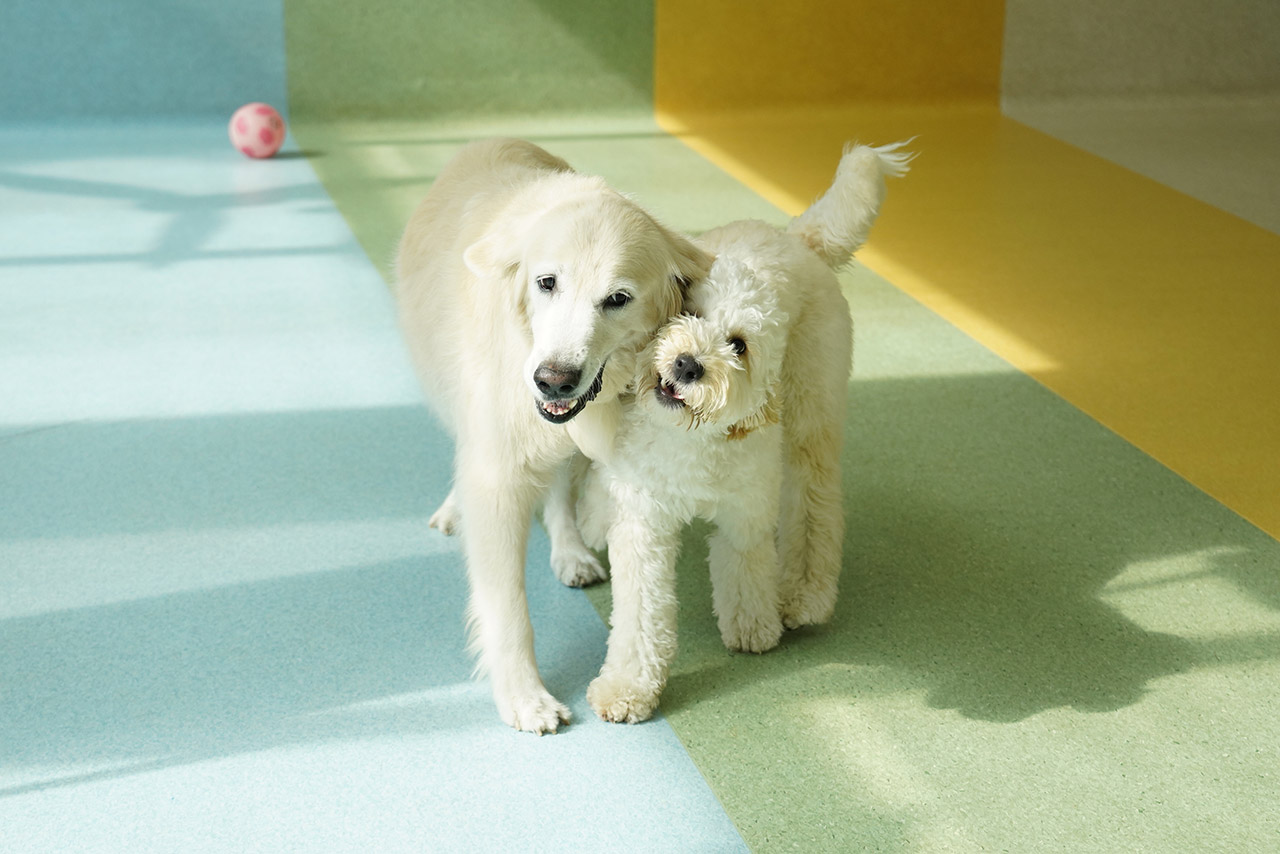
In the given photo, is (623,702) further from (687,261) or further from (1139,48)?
(1139,48)

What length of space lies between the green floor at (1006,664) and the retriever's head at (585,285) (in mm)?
344

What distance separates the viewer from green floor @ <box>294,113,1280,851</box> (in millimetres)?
1897

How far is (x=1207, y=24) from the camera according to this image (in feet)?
23.6

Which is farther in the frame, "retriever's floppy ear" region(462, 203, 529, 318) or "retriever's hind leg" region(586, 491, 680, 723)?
"retriever's hind leg" region(586, 491, 680, 723)

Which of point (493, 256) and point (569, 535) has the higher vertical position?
point (493, 256)

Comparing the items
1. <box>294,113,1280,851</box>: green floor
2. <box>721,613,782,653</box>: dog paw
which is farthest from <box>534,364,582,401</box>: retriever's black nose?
<box>721,613,782,653</box>: dog paw

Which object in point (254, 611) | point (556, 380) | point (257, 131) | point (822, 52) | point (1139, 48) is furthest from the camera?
point (1139, 48)

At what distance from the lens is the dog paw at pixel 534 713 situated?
2.08 meters

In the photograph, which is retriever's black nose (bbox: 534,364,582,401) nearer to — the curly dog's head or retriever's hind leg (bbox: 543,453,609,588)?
the curly dog's head

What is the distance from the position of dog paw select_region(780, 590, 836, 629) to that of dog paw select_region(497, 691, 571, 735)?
0.51m

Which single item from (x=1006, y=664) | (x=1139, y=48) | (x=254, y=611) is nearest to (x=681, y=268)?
(x=1006, y=664)

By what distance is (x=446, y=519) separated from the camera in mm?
→ 2719

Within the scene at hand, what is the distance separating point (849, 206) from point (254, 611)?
143 centimetres

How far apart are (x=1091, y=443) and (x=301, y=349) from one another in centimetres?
234
